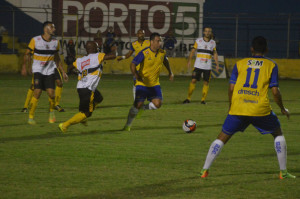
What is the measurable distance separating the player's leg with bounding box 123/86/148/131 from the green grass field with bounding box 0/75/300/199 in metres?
0.20

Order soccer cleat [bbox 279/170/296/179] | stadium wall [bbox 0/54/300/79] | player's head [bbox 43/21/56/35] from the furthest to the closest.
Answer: stadium wall [bbox 0/54/300/79] < player's head [bbox 43/21/56/35] < soccer cleat [bbox 279/170/296/179]

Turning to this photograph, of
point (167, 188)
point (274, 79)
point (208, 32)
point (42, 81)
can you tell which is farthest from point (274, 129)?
point (208, 32)

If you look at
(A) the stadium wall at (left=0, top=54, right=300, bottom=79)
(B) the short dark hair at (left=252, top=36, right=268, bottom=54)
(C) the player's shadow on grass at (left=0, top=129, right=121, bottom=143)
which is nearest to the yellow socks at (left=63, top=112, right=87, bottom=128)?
(C) the player's shadow on grass at (left=0, top=129, right=121, bottom=143)

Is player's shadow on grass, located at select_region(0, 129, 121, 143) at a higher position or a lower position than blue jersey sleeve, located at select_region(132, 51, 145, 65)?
lower

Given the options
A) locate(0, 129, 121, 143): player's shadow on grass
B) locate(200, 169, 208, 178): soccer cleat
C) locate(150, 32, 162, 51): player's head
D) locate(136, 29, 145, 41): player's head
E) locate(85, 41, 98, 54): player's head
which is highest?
locate(136, 29, 145, 41): player's head

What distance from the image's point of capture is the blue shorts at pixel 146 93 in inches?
451

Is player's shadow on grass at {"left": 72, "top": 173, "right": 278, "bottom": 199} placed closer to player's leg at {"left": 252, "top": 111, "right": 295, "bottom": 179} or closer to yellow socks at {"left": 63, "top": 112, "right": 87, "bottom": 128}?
player's leg at {"left": 252, "top": 111, "right": 295, "bottom": 179}

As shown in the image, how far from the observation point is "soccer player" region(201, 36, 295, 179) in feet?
21.9

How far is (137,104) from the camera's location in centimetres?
1129

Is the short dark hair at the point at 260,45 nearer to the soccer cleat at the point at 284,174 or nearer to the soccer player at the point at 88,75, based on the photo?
the soccer cleat at the point at 284,174

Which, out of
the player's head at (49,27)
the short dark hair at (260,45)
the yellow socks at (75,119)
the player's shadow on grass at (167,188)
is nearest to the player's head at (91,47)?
the yellow socks at (75,119)

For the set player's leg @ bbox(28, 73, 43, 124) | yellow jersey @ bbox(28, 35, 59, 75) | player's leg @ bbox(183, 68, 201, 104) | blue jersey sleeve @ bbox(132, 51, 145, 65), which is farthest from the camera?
player's leg @ bbox(183, 68, 201, 104)

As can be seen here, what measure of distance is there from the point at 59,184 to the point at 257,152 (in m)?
3.70

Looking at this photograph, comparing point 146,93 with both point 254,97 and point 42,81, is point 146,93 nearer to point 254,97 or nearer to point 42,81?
point 42,81
